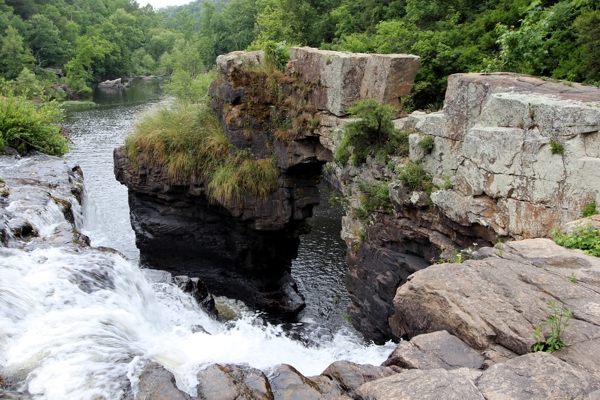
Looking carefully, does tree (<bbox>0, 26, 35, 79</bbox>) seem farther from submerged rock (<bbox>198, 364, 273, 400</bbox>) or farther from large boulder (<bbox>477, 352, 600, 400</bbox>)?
large boulder (<bbox>477, 352, 600, 400</bbox>)

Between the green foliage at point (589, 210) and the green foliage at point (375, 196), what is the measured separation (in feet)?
14.5

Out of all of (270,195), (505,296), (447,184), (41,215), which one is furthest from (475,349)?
(270,195)

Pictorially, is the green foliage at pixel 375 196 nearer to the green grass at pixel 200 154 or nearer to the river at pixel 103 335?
the river at pixel 103 335

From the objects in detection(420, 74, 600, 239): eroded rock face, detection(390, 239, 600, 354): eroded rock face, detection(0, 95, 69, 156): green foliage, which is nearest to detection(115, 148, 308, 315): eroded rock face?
detection(0, 95, 69, 156): green foliage

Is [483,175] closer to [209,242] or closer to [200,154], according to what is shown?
[200,154]

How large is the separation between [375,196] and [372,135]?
1.40 metres

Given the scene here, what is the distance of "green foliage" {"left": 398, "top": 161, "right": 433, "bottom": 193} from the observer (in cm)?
990

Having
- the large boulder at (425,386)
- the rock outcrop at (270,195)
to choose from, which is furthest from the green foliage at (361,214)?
the large boulder at (425,386)

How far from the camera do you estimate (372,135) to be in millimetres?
11359

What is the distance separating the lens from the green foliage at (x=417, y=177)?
390 inches

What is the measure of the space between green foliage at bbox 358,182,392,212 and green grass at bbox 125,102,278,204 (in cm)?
369

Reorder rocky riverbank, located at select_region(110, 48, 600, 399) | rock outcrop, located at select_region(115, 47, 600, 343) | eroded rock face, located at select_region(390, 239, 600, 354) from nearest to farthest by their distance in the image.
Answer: rocky riverbank, located at select_region(110, 48, 600, 399), eroded rock face, located at select_region(390, 239, 600, 354), rock outcrop, located at select_region(115, 47, 600, 343)

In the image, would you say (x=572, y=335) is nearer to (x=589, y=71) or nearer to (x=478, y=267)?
(x=478, y=267)

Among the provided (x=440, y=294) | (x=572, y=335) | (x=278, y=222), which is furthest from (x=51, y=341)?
(x=278, y=222)
